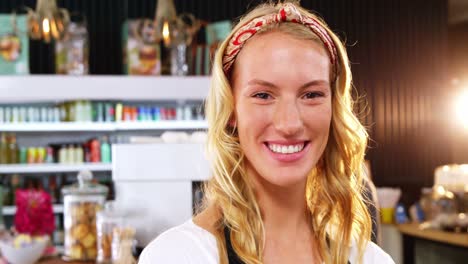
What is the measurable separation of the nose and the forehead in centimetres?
4

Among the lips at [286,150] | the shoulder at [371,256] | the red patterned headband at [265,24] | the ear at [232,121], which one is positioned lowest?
the shoulder at [371,256]

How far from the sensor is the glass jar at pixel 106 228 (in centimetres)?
280

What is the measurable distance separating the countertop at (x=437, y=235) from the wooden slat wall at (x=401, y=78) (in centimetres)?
205

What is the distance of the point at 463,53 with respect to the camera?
7.80 metres

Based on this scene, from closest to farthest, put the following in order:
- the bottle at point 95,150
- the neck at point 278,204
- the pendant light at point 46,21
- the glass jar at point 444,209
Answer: the neck at point 278,204, the glass jar at point 444,209, the pendant light at point 46,21, the bottle at point 95,150

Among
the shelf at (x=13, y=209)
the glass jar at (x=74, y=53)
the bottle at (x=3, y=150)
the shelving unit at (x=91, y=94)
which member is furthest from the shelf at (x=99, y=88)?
the shelf at (x=13, y=209)

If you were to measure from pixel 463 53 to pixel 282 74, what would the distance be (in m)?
7.32

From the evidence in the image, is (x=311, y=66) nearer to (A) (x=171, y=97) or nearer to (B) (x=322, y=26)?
(B) (x=322, y=26)

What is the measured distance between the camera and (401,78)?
6875 mm

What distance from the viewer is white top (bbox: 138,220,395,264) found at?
977 mm

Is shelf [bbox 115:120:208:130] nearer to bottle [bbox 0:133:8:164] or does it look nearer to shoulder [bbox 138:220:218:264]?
bottle [bbox 0:133:8:164]

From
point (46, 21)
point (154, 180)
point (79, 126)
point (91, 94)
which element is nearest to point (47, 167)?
point (79, 126)

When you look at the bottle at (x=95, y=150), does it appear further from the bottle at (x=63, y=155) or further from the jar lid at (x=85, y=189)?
the jar lid at (x=85, y=189)

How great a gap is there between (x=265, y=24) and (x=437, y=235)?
3650mm
